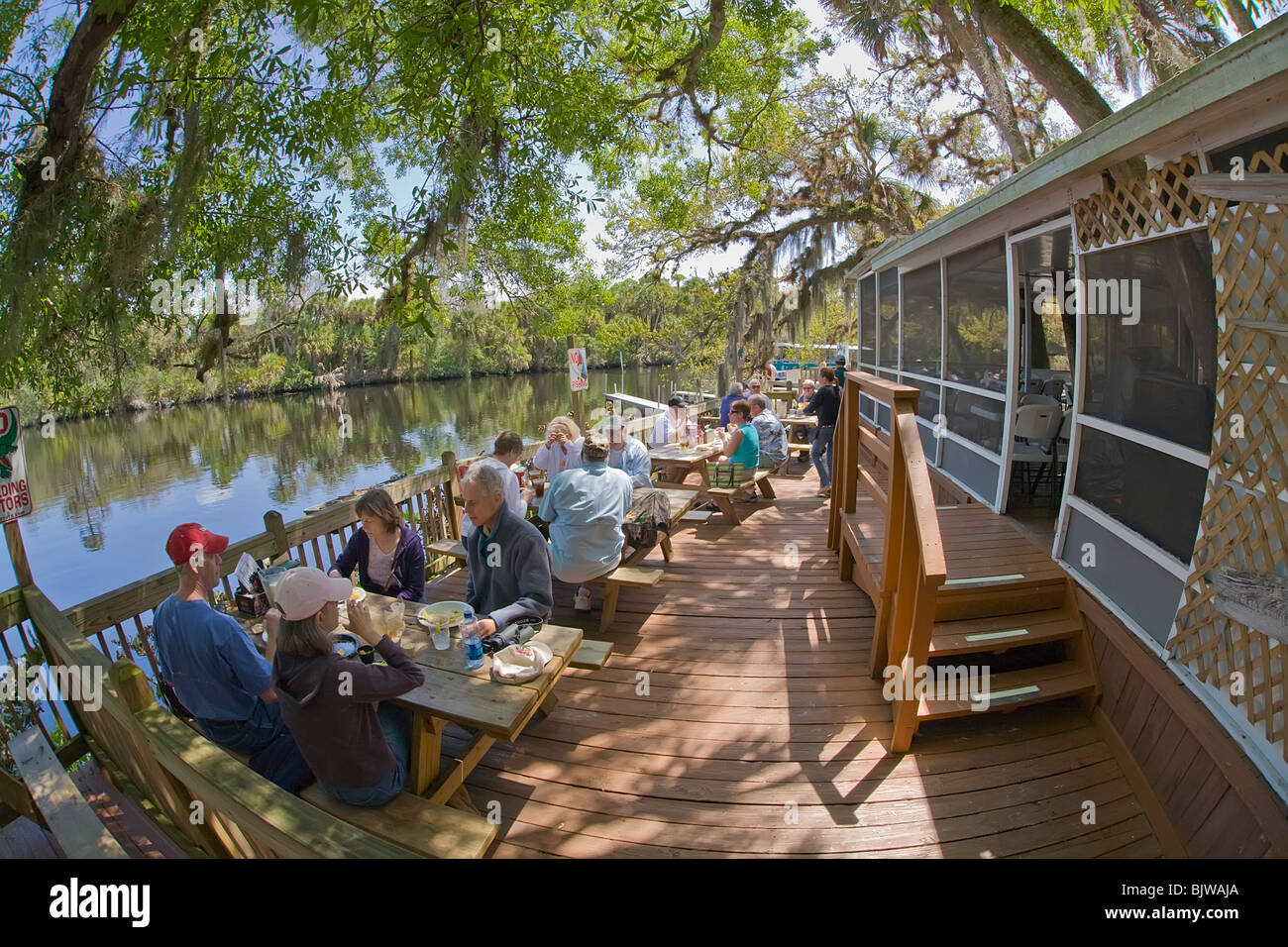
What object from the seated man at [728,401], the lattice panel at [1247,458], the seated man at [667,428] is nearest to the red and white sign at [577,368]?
the seated man at [667,428]

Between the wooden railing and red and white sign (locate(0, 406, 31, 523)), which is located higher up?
red and white sign (locate(0, 406, 31, 523))

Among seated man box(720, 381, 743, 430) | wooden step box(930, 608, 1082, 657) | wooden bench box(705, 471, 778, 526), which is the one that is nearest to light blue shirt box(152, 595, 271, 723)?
wooden step box(930, 608, 1082, 657)

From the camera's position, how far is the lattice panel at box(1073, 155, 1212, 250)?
2.82 metres

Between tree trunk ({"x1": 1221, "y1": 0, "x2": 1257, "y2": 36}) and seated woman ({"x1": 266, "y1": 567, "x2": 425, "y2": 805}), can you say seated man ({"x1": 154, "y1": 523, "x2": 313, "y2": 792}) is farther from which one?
tree trunk ({"x1": 1221, "y1": 0, "x2": 1257, "y2": 36})

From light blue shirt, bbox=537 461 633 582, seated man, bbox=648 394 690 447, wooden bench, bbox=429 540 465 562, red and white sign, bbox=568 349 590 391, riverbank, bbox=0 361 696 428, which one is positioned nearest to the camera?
light blue shirt, bbox=537 461 633 582

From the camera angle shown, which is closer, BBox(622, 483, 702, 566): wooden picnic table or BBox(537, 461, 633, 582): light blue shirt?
BBox(537, 461, 633, 582): light blue shirt

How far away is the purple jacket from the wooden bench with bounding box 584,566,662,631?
1200mm

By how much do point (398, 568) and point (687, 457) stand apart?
3.83 metres

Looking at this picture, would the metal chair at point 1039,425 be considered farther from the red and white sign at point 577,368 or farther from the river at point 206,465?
the river at point 206,465

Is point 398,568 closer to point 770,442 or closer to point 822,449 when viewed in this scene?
point 770,442

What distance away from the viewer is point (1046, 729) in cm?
335

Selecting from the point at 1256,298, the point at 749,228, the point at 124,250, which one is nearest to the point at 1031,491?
the point at 1256,298

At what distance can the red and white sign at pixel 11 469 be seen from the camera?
3.32 m
